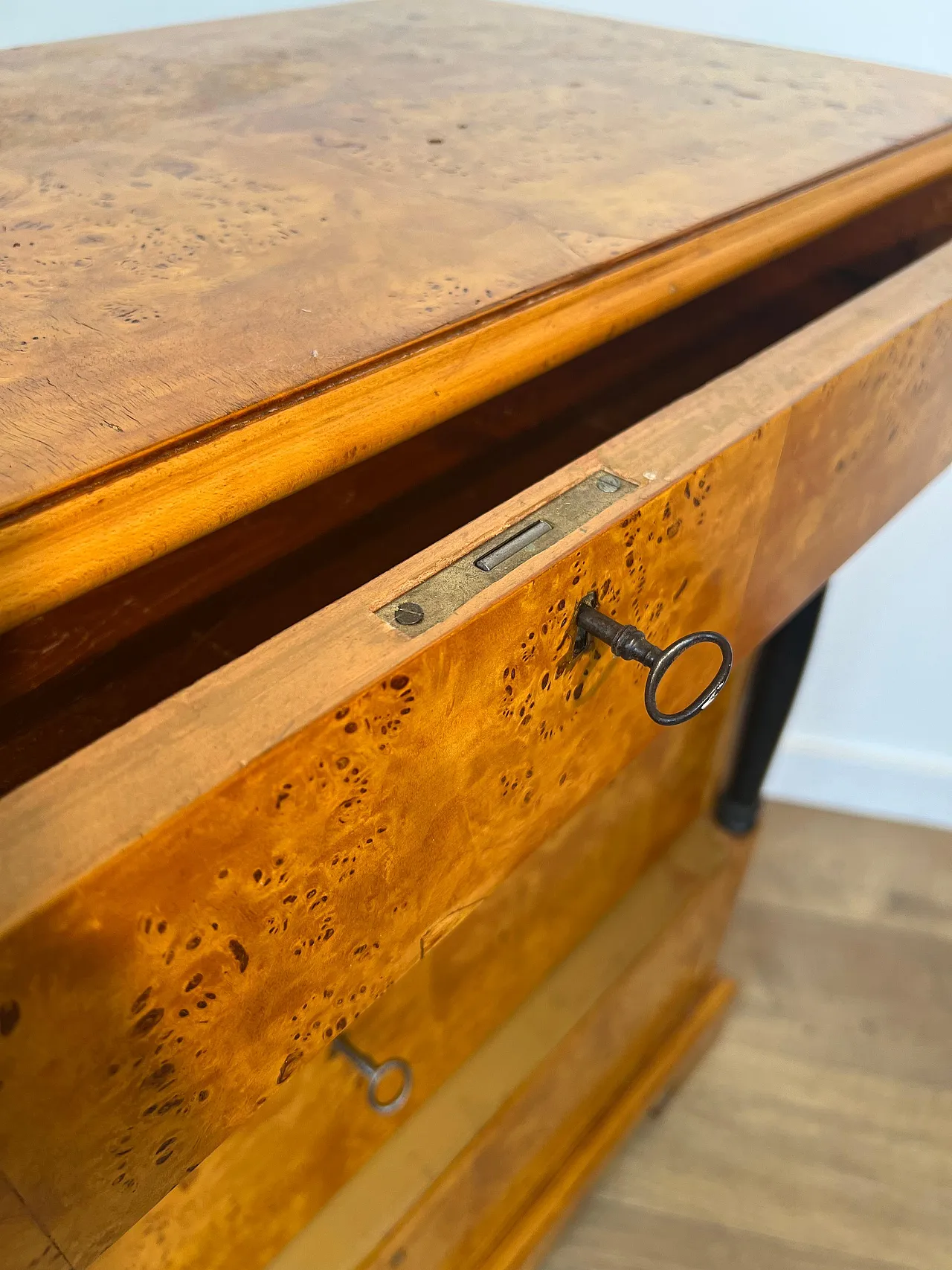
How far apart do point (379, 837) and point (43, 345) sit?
21 cm

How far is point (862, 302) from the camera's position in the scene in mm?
457

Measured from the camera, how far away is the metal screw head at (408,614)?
278mm

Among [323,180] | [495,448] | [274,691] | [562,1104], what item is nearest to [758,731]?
[562,1104]

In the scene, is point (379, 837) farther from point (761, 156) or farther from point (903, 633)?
point (903, 633)

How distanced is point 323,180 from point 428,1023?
1.53 feet

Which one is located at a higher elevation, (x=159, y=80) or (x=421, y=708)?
(x=159, y=80)

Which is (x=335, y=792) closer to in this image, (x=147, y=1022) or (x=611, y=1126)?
(x=147, y=1022)

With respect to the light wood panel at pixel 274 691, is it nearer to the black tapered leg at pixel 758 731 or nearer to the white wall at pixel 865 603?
the black tapered leg at pixel 758 731

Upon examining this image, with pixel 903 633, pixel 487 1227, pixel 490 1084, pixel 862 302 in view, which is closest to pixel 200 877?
pixel 862 302

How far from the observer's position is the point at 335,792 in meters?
0.27

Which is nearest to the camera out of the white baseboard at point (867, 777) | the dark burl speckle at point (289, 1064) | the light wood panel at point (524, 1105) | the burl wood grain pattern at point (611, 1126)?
the dark burl speckle at point (289, 1064)

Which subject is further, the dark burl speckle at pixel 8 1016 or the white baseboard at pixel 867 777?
the white baseboard at pixel 867 777

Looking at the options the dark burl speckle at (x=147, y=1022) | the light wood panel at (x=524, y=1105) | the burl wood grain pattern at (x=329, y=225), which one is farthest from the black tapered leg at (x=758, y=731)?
the dark burl speckle at (x=147, y=1022)

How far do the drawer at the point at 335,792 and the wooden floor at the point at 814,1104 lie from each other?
2.42ft
